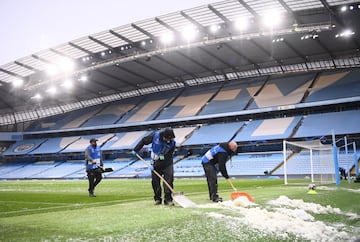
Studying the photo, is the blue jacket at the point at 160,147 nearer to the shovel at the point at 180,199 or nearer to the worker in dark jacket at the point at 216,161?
the shovel at the point at 180,199

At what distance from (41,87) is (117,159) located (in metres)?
13.8

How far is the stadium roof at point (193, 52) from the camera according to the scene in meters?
31.1

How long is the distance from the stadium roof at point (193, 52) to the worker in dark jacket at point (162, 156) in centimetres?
2338

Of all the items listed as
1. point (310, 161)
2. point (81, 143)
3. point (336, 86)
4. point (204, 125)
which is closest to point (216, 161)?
point (310, 161)

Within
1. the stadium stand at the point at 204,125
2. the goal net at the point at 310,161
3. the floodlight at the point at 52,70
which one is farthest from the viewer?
the floodlight at the point at 52,70

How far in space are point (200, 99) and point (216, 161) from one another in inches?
1593

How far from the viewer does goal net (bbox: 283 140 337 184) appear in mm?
22834

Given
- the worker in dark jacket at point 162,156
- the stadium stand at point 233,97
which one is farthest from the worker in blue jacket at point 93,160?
the stadium stand at point 233,97

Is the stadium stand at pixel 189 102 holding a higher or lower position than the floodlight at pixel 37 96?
lower

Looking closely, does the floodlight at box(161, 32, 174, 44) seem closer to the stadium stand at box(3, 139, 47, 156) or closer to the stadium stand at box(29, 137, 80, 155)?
the stadium stand at box(29, 137, 80, 155)

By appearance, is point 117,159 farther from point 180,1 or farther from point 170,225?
point 170,225

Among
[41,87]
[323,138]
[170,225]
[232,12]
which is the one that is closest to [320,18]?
[232,12]

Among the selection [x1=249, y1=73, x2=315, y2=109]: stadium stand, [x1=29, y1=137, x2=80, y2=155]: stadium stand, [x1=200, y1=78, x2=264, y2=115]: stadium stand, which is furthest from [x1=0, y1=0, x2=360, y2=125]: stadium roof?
[x1=29, y1=137, x2=80, y2=155]: stadium stand

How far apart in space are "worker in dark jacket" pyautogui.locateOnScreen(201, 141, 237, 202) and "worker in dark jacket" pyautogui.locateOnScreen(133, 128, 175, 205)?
1240 mm
